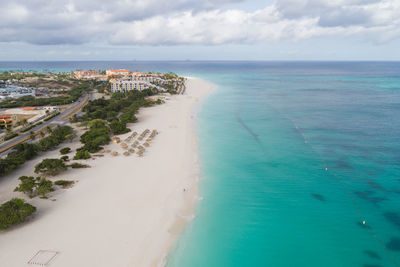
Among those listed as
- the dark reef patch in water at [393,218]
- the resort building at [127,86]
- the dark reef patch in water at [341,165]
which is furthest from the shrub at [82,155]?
the resort building at [127,86]

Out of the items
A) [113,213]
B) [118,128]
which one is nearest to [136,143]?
[118,128]

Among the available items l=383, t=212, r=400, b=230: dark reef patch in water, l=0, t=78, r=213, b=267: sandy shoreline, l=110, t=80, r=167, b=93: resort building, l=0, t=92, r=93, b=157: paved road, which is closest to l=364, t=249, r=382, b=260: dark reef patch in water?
l=383, t=212, r=400, b=230: dark reef patch in water

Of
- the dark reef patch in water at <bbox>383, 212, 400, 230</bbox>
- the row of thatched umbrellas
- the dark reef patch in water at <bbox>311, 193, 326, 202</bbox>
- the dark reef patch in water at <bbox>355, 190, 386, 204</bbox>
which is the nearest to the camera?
the dark reef patch in water at <bbox>383, 212, 400, 230</bbox>

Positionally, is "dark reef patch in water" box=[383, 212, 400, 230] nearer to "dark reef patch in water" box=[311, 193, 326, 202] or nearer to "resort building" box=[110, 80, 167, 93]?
"dark reef patch in water" box=[311, 193, 326, 202]

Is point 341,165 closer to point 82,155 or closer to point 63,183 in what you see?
point 63,183

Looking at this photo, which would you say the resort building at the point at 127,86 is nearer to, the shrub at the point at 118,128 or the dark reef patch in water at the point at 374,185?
the shrub at the point at 118,128

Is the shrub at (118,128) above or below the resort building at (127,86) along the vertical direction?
below
